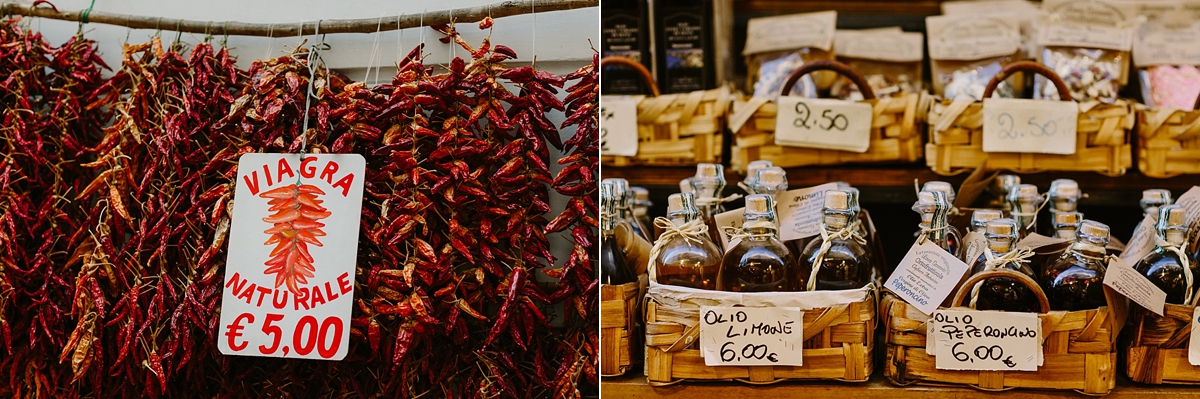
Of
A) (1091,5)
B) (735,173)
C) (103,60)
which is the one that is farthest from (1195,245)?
(103,60)

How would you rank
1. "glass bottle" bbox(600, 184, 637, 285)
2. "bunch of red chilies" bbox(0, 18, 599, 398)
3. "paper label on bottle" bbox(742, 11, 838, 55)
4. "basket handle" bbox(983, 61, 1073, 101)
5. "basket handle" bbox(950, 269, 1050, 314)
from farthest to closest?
"paper label on bottle" bbox(742, 11, 838, 55), "basket handle" bbox(983, 61, 1073, 101), "bunch of red chilies" bbox(0, 18, 599, 398), "glass bottle" bbox(600, 184, 637, 285), "basket handle" bbox(950, 269, 1050, 314)

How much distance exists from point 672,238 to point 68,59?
1284 millimetres

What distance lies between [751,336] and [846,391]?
0.56 feet

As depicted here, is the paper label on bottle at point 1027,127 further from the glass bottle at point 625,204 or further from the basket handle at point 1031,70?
the glass bottle at point 625,204

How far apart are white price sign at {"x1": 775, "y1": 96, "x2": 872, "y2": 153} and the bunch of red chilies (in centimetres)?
45

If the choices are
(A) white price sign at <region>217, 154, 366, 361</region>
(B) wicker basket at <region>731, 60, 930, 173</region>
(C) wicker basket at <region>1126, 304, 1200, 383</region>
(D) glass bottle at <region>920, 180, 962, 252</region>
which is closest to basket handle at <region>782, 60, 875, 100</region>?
(B) wicker basket at <region>731, 60, 930, 173</region>

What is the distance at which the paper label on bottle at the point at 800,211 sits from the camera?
1343mm

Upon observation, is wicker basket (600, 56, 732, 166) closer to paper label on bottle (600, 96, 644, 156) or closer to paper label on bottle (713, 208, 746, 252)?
paper label on bottle (600, 96, 644, 156)

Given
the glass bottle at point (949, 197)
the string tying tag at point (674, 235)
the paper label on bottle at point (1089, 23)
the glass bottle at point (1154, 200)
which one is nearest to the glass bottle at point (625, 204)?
the string tying tag at point (674, 235)

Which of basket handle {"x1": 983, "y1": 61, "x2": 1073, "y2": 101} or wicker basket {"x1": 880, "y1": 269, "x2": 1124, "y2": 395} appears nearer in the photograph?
wicker basket {"x1": 880, "y1": 269, "x2": 1124, "y2": 395}

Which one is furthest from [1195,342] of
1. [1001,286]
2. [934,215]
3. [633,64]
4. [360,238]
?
[360,238]

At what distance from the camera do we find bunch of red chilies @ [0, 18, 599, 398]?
1.39 meters

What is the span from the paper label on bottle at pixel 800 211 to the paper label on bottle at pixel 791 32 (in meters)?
0.71

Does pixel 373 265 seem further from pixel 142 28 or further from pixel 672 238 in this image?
pixel 142 28
